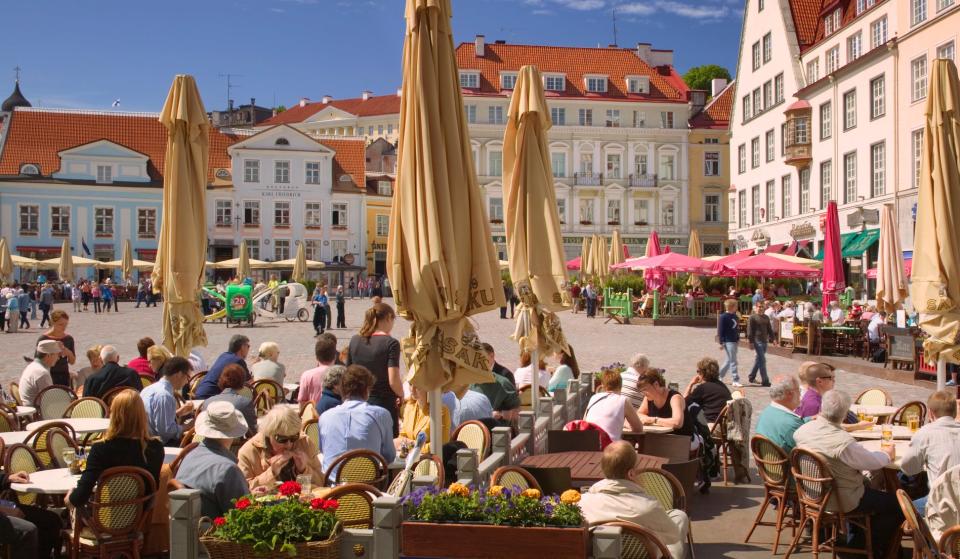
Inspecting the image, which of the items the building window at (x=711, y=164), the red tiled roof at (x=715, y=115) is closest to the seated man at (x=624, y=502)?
the building window at (x=711, y=164)

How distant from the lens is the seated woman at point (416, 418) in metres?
8.29

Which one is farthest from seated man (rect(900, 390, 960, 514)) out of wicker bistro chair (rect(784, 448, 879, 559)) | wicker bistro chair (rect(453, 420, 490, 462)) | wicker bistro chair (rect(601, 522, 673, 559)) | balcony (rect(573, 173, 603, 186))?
balcony (rect(573, 173, 603, 186))

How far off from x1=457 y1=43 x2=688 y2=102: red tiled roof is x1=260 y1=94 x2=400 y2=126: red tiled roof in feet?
75.8

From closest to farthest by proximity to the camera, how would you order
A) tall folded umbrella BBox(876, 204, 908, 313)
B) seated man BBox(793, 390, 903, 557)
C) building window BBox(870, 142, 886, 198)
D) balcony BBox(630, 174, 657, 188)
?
1. seated man BBox(793, 390, 903, 557)
2. tall folded umbrella BBox(876, 204, 908, 313)
3. building window BBox(870, 142, 886, 198)
4. balcony BBox(630, 174, 657, 188)

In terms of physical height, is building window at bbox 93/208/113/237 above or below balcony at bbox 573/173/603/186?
below

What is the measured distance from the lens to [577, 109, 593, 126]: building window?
68963 millimetres

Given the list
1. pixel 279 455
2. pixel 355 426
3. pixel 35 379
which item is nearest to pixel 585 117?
pixel 35 379

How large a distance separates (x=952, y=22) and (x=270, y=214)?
48.6 m

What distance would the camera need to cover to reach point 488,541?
4652 mm

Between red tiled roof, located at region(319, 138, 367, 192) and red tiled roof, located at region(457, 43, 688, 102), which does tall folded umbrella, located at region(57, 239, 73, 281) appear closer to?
red tiled roof, located at region(319, 138, 367, 192)

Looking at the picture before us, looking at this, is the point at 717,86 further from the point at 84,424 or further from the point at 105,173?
the point at 84,424

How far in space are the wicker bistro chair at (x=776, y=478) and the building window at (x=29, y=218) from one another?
64.7 m

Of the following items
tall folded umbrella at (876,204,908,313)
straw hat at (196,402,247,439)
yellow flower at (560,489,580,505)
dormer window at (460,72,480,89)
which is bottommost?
yellow flower at (560,489,580,505)

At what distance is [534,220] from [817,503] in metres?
4.73
